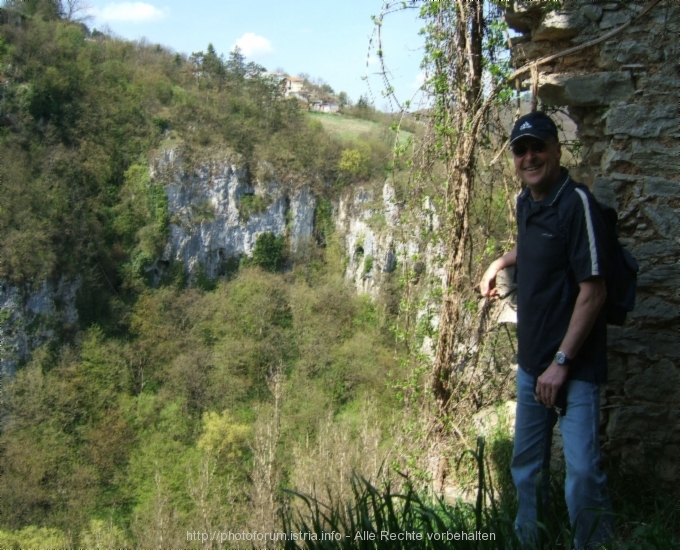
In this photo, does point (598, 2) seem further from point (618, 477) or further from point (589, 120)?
point (618, 477)

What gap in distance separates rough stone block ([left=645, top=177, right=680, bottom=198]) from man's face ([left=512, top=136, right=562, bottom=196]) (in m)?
0.80

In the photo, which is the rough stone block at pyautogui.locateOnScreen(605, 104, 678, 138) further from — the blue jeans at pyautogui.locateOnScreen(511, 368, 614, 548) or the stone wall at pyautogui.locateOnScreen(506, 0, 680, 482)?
the blue jeans at pyautogui.locateOnScreen(511, 368, 614, 548)

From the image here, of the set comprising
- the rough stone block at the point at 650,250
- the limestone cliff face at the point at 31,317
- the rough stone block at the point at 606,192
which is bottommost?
the limestone cliff face at the point at 31,317

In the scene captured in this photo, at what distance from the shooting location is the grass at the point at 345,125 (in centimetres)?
3728

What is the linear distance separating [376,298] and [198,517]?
16.0 metres

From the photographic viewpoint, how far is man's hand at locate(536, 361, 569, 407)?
1.70 metres

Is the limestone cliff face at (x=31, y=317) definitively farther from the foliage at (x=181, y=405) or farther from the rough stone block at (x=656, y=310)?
the rough stone block at (x=656, y=310)

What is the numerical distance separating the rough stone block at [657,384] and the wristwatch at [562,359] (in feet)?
3.11

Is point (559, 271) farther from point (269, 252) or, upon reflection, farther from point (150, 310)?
point (269, 252)

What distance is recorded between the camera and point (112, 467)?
871 inches

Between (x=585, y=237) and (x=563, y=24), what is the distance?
4.52ft

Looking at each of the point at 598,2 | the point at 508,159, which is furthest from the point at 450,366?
the point at 598,2

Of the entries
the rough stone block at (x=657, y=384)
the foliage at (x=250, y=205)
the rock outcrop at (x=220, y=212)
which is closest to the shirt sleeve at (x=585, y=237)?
the rough stone block at (x=657, y=384)

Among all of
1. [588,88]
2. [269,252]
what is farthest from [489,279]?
[269,252]
